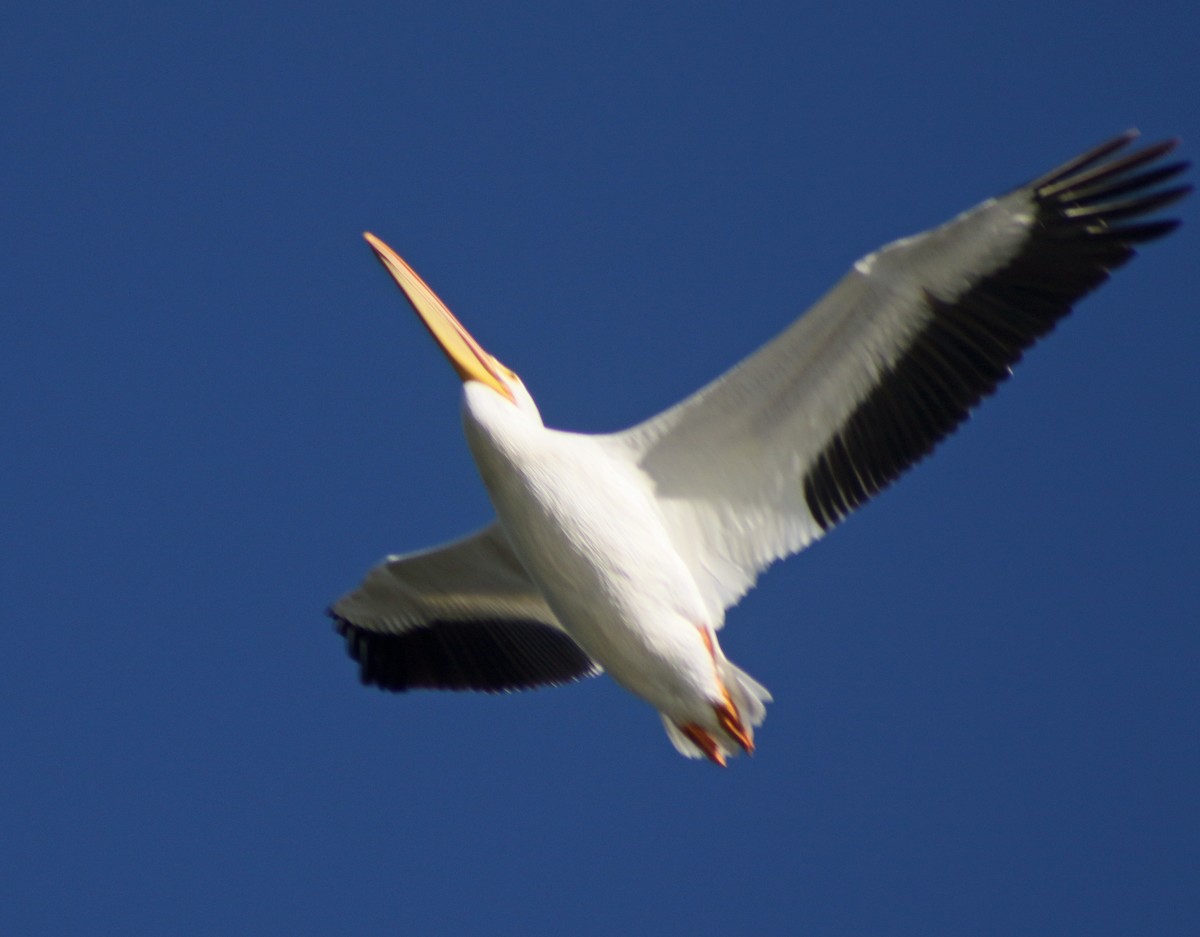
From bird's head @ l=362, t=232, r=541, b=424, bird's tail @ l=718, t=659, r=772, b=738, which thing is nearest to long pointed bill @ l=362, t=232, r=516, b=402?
bird's head @ l=362, t=232, r=541, b=424

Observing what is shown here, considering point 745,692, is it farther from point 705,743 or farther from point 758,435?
point 758,435

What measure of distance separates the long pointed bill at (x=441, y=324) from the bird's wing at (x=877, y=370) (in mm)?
1019

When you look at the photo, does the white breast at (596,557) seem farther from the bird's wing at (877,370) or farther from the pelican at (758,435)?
the bird's wing at (877,370)

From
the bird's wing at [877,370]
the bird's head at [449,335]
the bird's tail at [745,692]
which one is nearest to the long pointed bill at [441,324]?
the bird's head at [449,335]

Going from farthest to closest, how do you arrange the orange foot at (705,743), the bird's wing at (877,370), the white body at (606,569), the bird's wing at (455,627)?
the bird's wing at (455,627) < the orange foot at (705,743) < the white body at (606,569) < the bird's wing at (877,370)

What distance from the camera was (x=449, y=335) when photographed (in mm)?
11031

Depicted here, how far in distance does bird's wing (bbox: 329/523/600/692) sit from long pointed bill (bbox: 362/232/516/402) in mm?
1097

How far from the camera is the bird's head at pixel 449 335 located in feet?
35.9

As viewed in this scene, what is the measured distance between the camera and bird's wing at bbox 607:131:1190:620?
31.9 feet

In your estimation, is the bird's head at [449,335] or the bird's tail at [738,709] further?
the bird's head at [449,335]

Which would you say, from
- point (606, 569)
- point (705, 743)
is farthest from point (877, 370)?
point (705, 743)

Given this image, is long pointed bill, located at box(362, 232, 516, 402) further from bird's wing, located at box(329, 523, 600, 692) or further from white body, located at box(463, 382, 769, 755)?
bird's wing, located at box(329, 523, 600, 692)

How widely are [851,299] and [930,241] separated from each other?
51 cm

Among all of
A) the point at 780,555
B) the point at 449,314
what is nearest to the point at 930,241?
the point at 780,555
